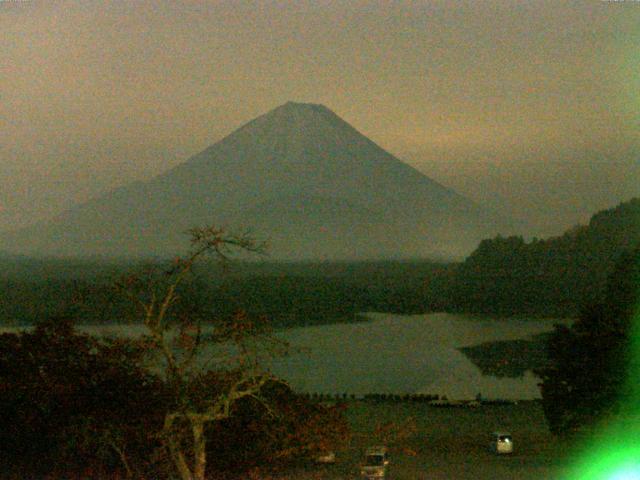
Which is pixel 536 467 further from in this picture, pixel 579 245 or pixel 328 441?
pixel 579 245

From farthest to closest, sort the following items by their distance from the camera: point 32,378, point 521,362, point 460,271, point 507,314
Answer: point 460,271
point 507,314
point 521,362
point 32,378

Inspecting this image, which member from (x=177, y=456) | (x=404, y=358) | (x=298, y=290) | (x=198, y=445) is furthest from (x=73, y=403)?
(x=298, y=290)

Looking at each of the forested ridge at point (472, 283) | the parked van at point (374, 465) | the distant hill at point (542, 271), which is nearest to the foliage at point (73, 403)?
the parked van at point (374, 465)

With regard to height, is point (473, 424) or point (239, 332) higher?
point (239, 332)

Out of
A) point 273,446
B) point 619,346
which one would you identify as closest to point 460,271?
point 619,346

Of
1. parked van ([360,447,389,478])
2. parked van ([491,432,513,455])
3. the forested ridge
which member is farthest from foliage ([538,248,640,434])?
the forested ridge

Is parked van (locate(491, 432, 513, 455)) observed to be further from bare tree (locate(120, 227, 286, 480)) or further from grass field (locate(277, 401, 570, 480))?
bare tree (locate(120, 227, 286, 480))

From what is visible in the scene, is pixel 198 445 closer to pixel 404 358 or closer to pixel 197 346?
pixel 197 346
